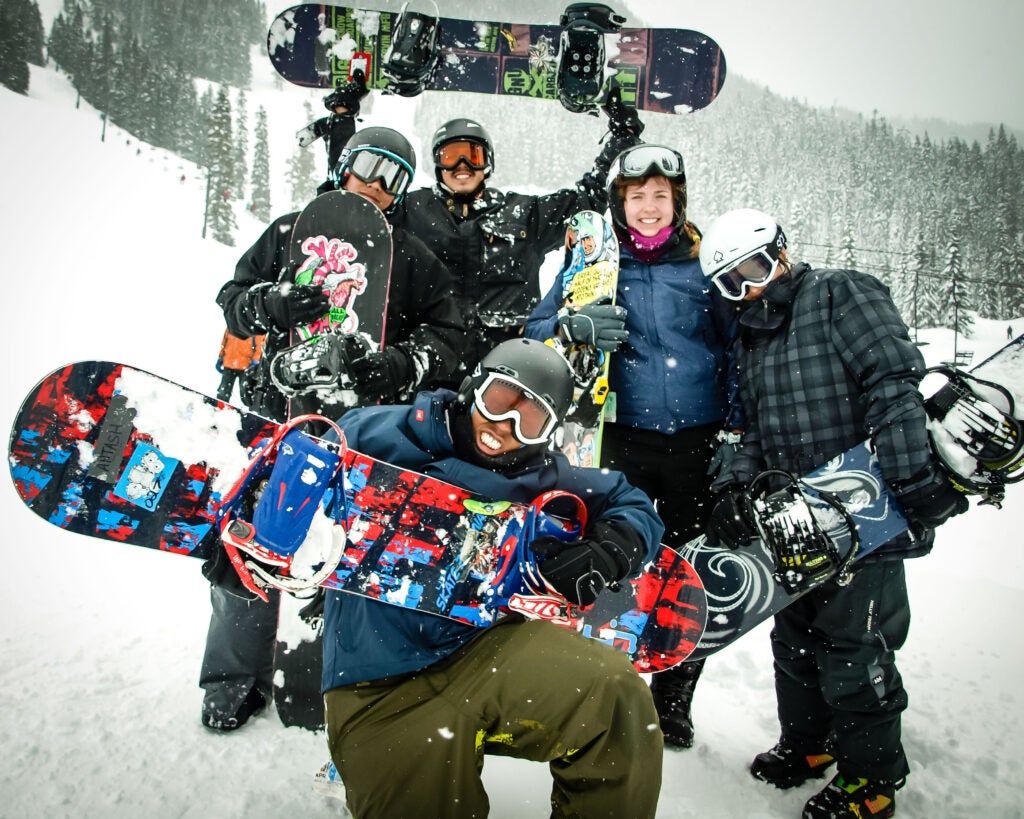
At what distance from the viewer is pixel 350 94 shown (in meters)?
3.40

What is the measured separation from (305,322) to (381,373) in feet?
1.23

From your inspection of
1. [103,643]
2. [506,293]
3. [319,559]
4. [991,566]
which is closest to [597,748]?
[319,559]

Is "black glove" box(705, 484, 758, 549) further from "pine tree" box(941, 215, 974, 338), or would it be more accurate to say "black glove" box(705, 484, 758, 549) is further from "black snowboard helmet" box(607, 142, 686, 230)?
"pine tree" box(941, 215, 974, 338)

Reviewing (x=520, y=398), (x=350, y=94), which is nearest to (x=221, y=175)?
(x=350, y=94)

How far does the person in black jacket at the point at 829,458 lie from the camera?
1.87 m

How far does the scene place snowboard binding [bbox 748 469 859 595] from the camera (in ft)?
6.17

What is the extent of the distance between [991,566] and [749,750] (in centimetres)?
357

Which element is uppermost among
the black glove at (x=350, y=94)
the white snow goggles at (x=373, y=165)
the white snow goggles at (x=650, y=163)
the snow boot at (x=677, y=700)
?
the black glove at (x=350, y=94)

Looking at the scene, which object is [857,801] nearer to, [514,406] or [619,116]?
[514,406]

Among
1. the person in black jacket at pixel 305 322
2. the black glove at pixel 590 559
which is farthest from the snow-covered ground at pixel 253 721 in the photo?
the black glove at pixel 590 559

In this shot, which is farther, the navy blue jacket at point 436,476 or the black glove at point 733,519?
the black glove at point 733,519

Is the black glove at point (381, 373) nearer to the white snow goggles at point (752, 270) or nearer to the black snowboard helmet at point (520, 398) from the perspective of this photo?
the black snowboard helmet at point (520, 398)

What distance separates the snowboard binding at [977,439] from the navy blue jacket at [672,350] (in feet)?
2.21

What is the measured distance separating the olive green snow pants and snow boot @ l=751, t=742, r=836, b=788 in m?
1.07
